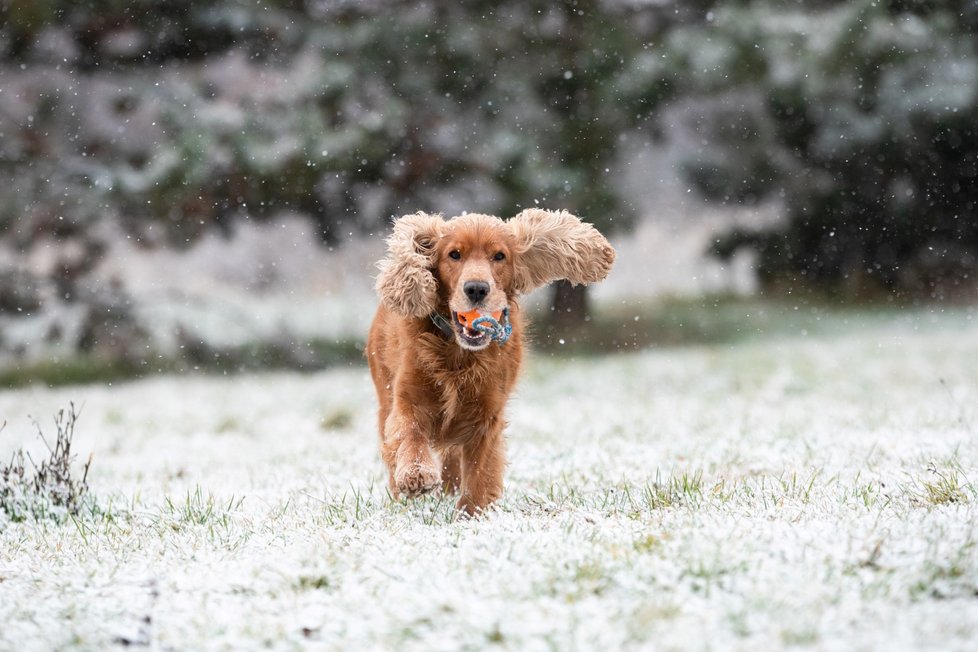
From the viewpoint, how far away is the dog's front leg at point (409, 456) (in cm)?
392

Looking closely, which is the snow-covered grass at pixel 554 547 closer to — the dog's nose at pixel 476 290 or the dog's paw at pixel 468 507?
the dog's paw at pixel 468 507

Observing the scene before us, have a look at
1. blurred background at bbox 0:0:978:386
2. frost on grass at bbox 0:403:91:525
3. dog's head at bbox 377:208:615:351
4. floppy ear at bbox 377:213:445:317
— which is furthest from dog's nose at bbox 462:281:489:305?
blurred background at bbox 0:0:978:386

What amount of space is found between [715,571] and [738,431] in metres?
3.53

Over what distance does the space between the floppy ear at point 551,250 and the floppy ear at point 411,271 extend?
1.25 feet

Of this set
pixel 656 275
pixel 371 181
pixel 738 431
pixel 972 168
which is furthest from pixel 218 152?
pixel 972 168

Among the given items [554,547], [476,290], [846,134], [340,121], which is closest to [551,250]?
[476,290]

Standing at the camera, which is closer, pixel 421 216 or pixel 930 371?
pixel 421 216

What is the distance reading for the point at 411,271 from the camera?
13.5ft

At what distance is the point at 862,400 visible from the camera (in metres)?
8.05

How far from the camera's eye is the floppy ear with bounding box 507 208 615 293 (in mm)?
4438

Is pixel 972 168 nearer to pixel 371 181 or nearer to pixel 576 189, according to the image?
pixel 576 189

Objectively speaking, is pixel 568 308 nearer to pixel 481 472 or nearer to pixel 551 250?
pixel 551 250

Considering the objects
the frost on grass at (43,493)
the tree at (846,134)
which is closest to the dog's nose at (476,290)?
the frost on grass at (43,493)

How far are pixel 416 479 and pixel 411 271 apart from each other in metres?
0.82
